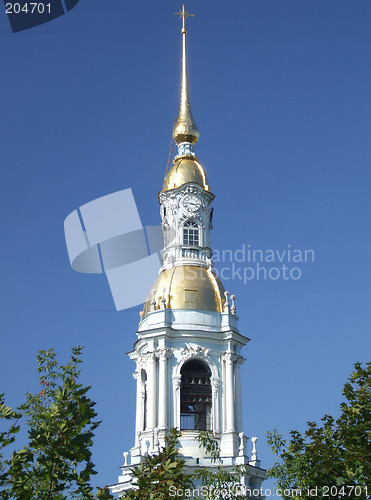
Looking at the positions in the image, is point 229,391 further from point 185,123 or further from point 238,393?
point 185,123

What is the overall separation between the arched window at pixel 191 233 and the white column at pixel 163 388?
28.6 feet

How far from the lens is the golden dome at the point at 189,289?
166 feet

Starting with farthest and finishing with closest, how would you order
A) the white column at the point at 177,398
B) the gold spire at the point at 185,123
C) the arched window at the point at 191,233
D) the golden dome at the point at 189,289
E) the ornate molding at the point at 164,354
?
the gold spire at the point at 185,123 → the arched window at the point at 191,233 → the golden dome at the point at 189,289 → the ornate molding at the point at 164,354 → the white column at the point at 177,398

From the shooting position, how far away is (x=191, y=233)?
54719 millimetres

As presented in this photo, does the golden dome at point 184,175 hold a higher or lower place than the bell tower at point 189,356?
higher

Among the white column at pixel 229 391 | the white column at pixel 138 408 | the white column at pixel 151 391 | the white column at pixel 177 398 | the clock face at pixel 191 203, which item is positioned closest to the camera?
the white column at pixel 177 398

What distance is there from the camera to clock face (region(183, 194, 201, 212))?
54.6 metres

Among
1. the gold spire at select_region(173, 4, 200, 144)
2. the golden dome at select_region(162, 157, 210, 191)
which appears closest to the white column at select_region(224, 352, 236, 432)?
the golden dome at select_region(162, 157, 210, 191)

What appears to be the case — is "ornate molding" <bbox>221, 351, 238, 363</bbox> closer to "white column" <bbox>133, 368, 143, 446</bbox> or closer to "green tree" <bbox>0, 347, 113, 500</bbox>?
"white column" <bbox>133, 368, 143, 446</bbox>

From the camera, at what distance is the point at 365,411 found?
30.1 metres

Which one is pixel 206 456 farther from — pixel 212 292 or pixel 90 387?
pixel 90 387

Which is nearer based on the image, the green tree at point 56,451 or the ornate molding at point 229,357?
the green tree at point 56,451

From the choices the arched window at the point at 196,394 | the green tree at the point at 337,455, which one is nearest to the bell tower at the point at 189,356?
the arched window at the point at 196,394

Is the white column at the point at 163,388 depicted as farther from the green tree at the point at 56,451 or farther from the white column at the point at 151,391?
the green tree at the point at 56,451
